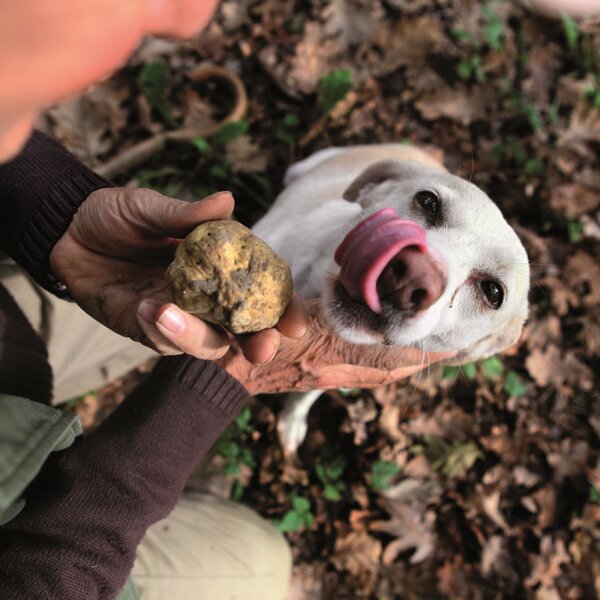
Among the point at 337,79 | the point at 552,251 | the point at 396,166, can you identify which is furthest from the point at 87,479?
the point at 552,251

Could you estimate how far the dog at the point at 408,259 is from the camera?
173cm

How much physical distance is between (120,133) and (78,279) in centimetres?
233

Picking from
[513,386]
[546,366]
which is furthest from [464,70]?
[513,386]

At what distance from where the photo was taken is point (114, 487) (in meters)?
1.90

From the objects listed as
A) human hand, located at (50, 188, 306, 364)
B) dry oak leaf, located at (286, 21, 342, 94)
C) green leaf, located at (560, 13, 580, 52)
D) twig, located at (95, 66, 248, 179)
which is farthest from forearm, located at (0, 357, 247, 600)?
green leaf, located at (560, 13, 580, 52)

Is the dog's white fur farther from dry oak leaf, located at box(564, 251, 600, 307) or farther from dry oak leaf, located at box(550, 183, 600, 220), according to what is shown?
dry oak leaf, located at box(550, 183, 600, 220)

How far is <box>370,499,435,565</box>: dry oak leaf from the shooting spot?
3.37m

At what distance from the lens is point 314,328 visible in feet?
7.60

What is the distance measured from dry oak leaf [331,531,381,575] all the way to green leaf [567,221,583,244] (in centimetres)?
283

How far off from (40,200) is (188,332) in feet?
3.48

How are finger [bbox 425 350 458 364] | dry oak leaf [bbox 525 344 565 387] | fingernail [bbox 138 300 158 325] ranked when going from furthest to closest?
dry oak leaf [bbox 525 344 565 387], finger [bbox 425 350 458 364], fingernail [bbox 138 300 158 325]

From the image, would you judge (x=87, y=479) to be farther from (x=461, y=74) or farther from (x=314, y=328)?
(x=461, y=74)

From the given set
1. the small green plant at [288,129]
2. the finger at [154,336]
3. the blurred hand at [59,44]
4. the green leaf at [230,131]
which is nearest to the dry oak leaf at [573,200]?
the small green plant at [288,129]

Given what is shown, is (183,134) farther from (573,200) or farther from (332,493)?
(573,200)
